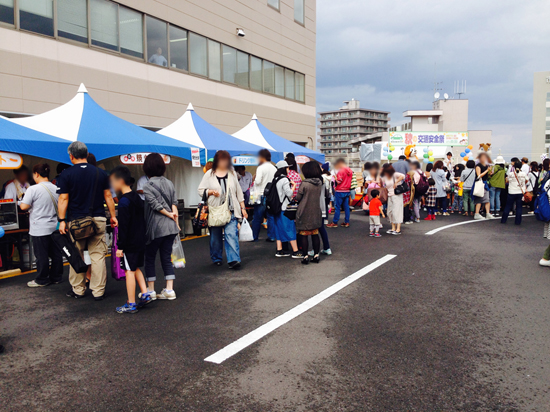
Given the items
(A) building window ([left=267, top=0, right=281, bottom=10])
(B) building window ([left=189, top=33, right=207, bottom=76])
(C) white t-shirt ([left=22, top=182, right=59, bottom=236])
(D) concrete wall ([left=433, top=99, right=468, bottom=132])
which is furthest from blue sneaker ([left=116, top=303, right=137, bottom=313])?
(D) concrete wall ([left=433, top=99, right=468, bottom=132])

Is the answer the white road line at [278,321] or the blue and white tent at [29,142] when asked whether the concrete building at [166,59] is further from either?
the white road line at [278,321]

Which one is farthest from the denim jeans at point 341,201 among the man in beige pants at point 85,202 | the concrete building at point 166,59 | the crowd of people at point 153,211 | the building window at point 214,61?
the building window at point 214,61

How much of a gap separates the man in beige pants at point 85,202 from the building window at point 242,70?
1536cm

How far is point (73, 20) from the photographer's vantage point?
12.6 meters

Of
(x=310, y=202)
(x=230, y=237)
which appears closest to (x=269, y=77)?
(x=310, y=202)

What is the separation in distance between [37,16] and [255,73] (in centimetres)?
1078

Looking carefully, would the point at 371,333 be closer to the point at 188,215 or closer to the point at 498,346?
the point at 498,346

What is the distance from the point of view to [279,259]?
24.7 ft

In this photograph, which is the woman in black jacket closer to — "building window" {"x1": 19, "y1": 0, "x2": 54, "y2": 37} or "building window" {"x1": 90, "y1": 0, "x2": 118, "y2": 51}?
"building window" {"x1": 19, "y1": 0, "x2": 54, "y2": 37}

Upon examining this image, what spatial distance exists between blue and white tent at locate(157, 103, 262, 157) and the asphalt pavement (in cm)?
490

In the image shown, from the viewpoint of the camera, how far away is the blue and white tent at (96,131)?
7855 millimetres

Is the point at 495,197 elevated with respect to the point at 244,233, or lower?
elevated

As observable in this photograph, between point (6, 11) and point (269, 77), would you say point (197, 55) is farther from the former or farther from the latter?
point (6, 11)

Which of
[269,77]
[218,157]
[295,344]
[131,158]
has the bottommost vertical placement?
[295,344]
